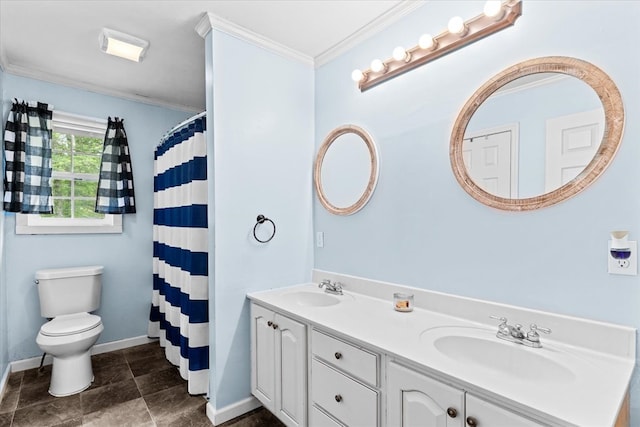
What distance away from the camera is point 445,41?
156 centimetres

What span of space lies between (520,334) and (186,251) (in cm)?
192

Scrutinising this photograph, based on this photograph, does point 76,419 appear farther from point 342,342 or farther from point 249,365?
point 342,342

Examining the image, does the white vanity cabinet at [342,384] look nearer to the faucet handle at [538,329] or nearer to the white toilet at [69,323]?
the faucet handle at [538,329]

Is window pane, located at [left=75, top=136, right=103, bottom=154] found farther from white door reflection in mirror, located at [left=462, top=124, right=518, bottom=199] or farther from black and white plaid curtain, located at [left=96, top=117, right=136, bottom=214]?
white door reflection in mirror, located at [left=462, top=124, right=518, bottom=199]

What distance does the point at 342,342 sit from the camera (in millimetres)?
1377

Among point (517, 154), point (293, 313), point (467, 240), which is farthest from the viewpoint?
point (293, 313)

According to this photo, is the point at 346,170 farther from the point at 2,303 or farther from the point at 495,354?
the point at 2,303

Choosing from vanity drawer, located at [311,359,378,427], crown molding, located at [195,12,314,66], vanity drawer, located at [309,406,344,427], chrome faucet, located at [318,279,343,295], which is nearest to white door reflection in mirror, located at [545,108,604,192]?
vanity drawer, located at [311,359,378,427]

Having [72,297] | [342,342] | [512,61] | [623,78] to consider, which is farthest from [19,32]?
[623,78]

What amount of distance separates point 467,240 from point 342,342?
29.4 inches

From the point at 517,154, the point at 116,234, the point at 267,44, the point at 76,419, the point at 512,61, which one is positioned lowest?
the point at 76,419

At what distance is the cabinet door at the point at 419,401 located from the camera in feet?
3.27

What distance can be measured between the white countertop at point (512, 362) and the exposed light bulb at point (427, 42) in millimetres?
1237

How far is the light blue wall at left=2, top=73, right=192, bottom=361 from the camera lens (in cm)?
247
